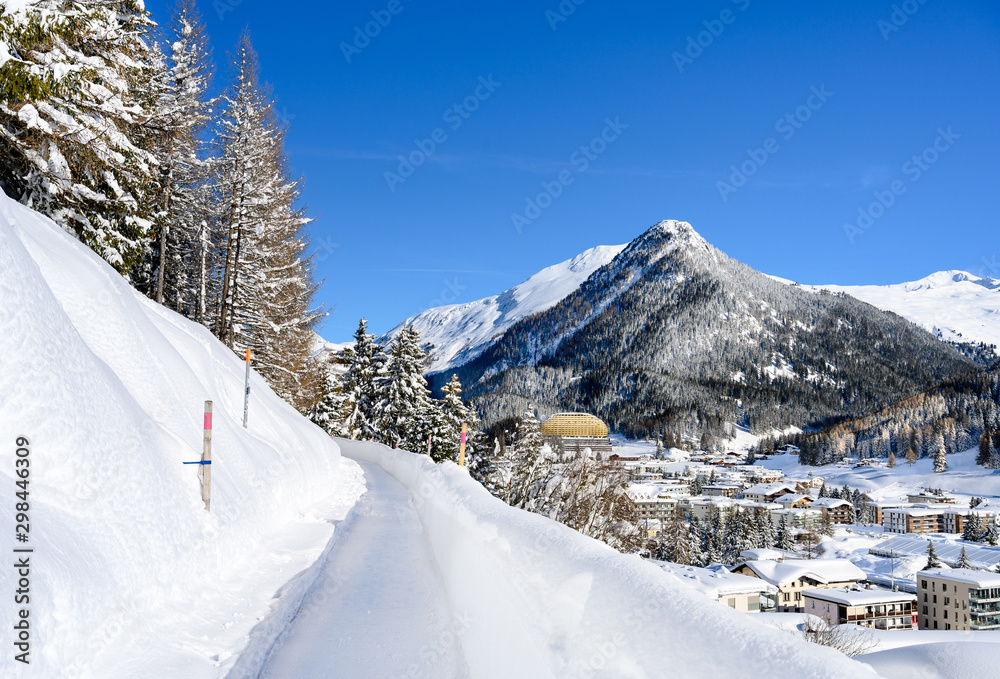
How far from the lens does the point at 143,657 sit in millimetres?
4047

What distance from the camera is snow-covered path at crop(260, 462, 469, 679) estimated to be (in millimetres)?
4633

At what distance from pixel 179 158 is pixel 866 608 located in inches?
1564

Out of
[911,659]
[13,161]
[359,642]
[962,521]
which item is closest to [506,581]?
[359,642]

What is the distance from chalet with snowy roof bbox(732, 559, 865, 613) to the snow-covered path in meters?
35.1

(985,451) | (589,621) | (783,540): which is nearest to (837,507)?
(783,540)

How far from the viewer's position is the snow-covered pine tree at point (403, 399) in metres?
37.7

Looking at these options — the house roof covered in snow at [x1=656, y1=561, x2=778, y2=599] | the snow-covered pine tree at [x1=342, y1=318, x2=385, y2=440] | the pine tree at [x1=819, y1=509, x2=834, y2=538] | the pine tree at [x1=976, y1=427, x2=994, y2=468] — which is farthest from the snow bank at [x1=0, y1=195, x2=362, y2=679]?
the pine tree at [x1=976, y1=427, x2=994, y2=468]

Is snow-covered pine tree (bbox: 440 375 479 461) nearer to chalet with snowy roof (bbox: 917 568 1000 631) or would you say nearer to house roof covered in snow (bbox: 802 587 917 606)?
house roof covered in snow (bbox: 802 587 917 606)

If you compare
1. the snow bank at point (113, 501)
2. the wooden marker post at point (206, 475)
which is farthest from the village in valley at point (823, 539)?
the wooden marker post at point (206, 475)

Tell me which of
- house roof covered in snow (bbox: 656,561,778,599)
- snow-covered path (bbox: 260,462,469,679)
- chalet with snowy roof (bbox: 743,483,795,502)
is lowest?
chalet with snowy roof (bbox: 743,483,795,502)

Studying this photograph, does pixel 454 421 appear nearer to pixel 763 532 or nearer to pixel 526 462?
pixel 526 462

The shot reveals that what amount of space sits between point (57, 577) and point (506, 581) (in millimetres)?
2732

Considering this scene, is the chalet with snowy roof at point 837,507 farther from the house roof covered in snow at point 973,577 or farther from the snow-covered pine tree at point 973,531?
the house roof covered in snow at point 973,577

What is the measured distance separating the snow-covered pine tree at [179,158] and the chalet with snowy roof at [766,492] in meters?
96.8
